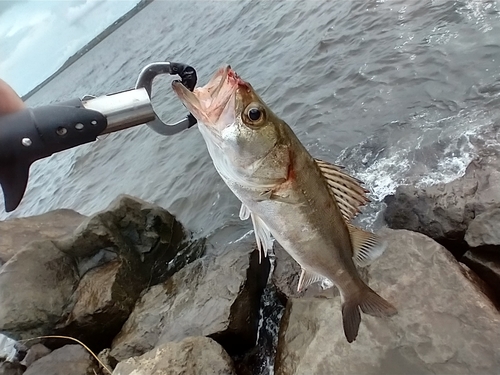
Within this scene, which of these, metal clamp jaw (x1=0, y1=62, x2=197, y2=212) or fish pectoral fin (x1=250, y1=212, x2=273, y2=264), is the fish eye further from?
metal clamp jaw (x1=0, y1=62, x2=197, y2=212)

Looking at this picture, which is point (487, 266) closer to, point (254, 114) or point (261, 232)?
point (261, 232)

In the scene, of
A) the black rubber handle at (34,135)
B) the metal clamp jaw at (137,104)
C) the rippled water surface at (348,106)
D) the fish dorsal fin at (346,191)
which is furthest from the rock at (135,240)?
the fish dorsal fin at (346,191)

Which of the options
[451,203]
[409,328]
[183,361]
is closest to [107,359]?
[183,361]

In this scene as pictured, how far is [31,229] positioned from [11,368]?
2994 millimetres

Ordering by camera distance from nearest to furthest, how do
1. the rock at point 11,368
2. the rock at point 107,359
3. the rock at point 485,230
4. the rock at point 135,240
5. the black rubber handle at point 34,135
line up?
the black rubber handle at point 34,135 < the rock at point 485,230 < the rock at point 107,359 < the rock at point 11,368 < the rock at point 135,240

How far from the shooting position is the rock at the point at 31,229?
8430mm

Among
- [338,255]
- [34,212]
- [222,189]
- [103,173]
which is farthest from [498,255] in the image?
[34,212]

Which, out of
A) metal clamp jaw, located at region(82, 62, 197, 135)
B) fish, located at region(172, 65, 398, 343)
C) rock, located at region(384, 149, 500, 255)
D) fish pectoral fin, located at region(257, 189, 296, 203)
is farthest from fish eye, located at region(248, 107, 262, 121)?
rock, located at region(384, 149, 500, 255)

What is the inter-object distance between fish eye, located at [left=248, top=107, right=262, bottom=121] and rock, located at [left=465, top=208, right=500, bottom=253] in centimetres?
350

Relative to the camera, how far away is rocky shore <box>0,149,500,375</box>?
4242mm

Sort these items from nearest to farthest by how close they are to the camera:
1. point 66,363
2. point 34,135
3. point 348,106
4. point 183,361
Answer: point 34,135 < point 183,361 < point 66,363 < point 348,106

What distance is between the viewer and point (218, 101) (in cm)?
258

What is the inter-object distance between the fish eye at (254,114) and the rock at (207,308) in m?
3.55

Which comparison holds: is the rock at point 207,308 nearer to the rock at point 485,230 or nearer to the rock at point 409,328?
the rock at point 409,328
